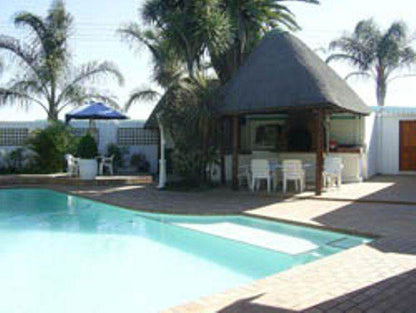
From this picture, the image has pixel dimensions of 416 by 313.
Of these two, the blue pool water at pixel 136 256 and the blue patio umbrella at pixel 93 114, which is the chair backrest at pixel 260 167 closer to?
the blue pool water at pixel 136 256

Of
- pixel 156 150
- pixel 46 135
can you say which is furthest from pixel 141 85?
pixel 46 135

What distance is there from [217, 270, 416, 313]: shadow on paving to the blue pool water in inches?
64.0

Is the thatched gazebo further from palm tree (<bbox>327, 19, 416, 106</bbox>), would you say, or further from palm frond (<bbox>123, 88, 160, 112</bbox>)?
palm tree (<bbox>327, 19, 416, 106</bbox>)

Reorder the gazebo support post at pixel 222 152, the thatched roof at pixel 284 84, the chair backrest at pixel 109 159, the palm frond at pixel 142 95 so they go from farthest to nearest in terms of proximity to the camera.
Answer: the palm frond at pixel 142 95 → the chair backrest at pixel 109 159 → the gazebo support post at pixel 222 152 → the thatched roof at pixel 284 84

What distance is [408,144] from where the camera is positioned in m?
18.9

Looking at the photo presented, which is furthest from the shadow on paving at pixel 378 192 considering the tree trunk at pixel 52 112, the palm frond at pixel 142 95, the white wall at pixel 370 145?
the tree trunk at pixel 52 112

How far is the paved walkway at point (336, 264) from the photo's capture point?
4.25 metres

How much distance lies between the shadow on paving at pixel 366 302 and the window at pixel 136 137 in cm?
1761

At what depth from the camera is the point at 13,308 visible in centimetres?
545

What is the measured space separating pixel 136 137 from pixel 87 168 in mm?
5740

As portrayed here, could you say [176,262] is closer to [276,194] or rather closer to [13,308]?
[13,308]

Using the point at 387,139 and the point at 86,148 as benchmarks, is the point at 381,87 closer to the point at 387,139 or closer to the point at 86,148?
the point at 387,139

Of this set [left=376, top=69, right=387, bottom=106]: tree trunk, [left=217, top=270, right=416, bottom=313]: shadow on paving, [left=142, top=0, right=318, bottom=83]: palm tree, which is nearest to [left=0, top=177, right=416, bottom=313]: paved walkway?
[left=217, top=270, right=416, bottom=313]: shadow on paving

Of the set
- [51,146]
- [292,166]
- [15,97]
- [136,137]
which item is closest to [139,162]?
[136,137]
